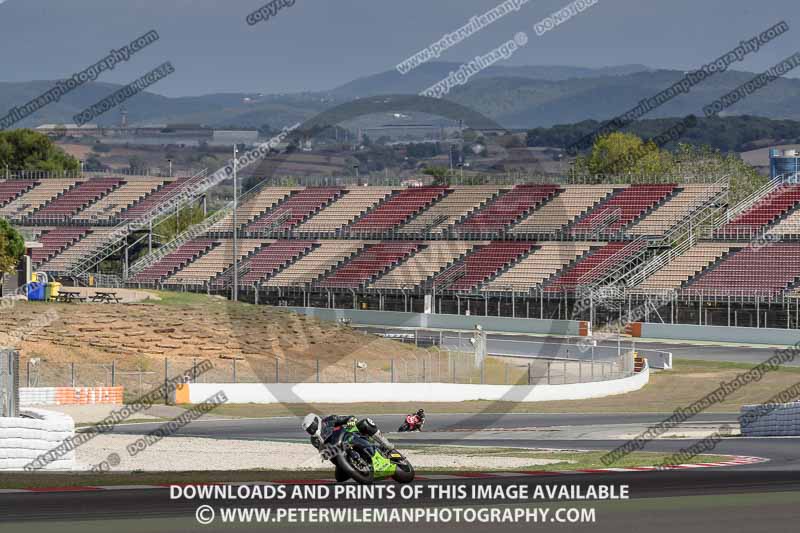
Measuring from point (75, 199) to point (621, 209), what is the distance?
4186 cm

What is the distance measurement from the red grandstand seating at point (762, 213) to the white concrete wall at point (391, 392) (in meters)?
26.7

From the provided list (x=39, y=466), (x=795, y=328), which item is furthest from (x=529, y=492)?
(x=795, y=328)

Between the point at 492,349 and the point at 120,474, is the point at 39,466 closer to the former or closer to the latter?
the point at 120,474

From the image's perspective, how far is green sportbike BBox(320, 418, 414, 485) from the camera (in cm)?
1933

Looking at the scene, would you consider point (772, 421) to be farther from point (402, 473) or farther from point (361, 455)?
point (361, 455)

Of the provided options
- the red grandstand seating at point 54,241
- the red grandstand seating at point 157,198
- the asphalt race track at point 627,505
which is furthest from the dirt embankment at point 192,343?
the red grandstand seating at point 157,198

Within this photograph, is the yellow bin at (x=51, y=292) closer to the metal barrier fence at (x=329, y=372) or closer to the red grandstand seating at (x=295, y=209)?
the metal barrier fence at (x=329, y=372)

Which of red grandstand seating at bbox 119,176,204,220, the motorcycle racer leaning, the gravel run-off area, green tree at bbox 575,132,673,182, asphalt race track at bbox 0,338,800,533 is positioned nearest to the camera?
asphalt race track at bbox 0,338,800,533

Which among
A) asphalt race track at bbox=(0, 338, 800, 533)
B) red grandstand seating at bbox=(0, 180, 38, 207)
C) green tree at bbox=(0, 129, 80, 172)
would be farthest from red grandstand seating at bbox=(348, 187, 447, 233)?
green tree at bbox=(0, 129, 80, 172)

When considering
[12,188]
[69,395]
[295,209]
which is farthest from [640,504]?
[12,188]

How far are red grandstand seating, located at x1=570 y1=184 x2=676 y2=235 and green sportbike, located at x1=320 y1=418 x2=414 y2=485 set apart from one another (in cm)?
5843

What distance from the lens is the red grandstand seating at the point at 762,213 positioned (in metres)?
73.2

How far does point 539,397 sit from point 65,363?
16151 mm

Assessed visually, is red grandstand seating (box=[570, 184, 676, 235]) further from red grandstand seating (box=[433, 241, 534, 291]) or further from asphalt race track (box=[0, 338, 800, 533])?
asphalt race track (box=[0, 338, 800, 533])
